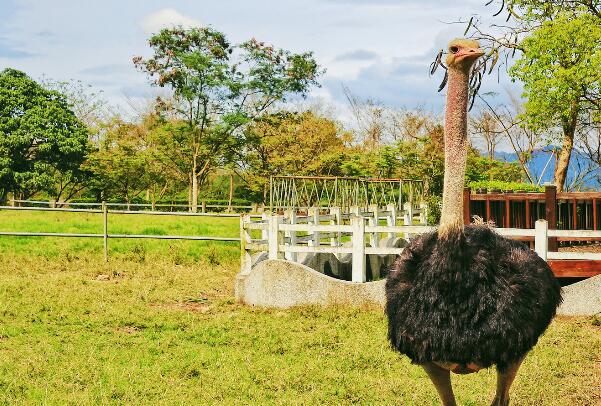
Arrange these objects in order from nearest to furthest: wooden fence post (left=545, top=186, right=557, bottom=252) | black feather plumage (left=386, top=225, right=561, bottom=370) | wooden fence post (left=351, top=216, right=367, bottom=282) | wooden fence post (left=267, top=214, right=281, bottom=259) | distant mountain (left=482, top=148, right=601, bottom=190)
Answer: black feather plumage (left=386, top=225, right=561, bottom=370) < wooden fence post (left=351, top=216, right=367, bottom=282) < wooden fence post (left=267, top=214, right=281, bottom=259) < wooden fence post (left=545, top=186, right=557, bottom=252) < distant mountain (left=482, top=148, right=601, bottom=190)

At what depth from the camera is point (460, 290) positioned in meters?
3.88

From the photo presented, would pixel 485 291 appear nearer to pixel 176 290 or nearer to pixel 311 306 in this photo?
pixel 311 306

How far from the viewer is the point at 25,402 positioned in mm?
→ 5426

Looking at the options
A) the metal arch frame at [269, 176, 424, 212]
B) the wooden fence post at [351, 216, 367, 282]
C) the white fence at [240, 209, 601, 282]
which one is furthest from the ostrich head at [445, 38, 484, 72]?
the metal arch frame at [269, 176, 424, 212]

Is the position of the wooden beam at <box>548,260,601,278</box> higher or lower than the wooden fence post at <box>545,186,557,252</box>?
lower

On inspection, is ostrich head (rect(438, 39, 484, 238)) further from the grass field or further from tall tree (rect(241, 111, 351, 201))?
tall tree (rect(241, 111, 351, 201))

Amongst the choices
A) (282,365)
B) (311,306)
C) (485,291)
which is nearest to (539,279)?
(485,291)

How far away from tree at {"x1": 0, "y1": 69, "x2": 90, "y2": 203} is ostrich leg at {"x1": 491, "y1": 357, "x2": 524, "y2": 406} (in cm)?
3506

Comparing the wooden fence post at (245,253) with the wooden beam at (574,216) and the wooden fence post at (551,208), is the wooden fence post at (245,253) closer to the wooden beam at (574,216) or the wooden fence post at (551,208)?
the wooden fence post at (551,208)

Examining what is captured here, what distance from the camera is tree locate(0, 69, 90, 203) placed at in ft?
122

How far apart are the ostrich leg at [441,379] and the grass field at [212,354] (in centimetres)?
97

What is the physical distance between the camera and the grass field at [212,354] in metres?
5.65

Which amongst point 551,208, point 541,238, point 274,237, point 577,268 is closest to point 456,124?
point 541,238

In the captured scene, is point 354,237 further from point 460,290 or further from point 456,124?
point 460,290
